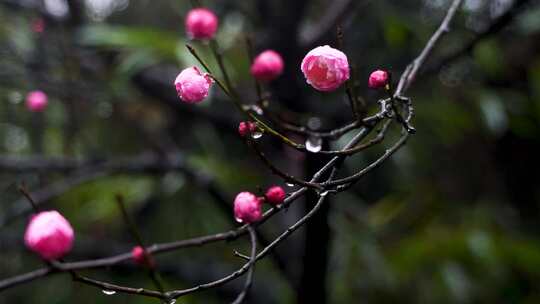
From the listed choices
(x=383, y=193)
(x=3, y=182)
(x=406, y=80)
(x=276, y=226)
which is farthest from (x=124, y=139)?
(x=406, y=80)

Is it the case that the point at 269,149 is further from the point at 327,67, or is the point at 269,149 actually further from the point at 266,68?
the point at 327,67

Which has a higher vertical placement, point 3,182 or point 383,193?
point 3,182

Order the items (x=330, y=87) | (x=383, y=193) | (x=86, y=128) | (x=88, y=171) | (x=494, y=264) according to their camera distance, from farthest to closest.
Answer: (x=383, y=193) < (x=86, y=128) < (x=494, y=264) < (x=88, y=171) < (x=330, y=87)

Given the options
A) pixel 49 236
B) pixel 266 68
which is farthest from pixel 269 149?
pixel 49 236

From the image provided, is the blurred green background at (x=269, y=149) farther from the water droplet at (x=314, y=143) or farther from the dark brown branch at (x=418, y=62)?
the water droplet at (x=314, y=143)

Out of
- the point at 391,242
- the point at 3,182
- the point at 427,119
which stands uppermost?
the point at 3,182

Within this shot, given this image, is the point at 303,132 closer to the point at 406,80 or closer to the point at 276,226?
the point at 406,80
